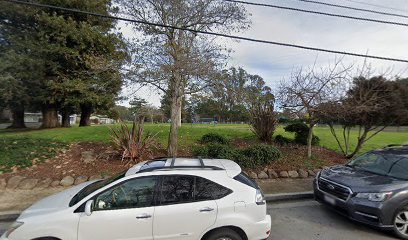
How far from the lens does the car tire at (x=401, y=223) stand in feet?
14.2

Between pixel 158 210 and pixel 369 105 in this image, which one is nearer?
pixel 158 210

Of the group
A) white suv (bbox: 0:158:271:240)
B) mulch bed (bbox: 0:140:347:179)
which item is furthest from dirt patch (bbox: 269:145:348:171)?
white suv (bbox: 0:158:271:240)

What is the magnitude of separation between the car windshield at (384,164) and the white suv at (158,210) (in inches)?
131

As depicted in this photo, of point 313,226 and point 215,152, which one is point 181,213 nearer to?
point 313,226

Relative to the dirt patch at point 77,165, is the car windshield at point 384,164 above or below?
above

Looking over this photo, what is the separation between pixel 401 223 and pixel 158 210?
176 inches

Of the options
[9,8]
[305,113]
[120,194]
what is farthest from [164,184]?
[9,8]

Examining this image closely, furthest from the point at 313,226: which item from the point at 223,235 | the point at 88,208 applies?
the point at 88,208

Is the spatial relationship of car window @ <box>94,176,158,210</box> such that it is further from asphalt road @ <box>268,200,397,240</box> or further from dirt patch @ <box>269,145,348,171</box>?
dirt patch @ <box>269,145,348,171</box>

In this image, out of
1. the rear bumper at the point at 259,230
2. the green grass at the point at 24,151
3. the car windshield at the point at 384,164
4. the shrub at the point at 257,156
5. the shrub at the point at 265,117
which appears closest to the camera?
the rear bumper at the point at 259,230

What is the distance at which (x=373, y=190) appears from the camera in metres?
4.48

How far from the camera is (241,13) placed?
29.0 ft

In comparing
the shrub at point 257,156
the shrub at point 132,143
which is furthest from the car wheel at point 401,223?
the shrub at point 132,143

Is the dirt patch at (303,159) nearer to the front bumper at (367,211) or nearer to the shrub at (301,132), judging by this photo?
the shrub at (301,132)
